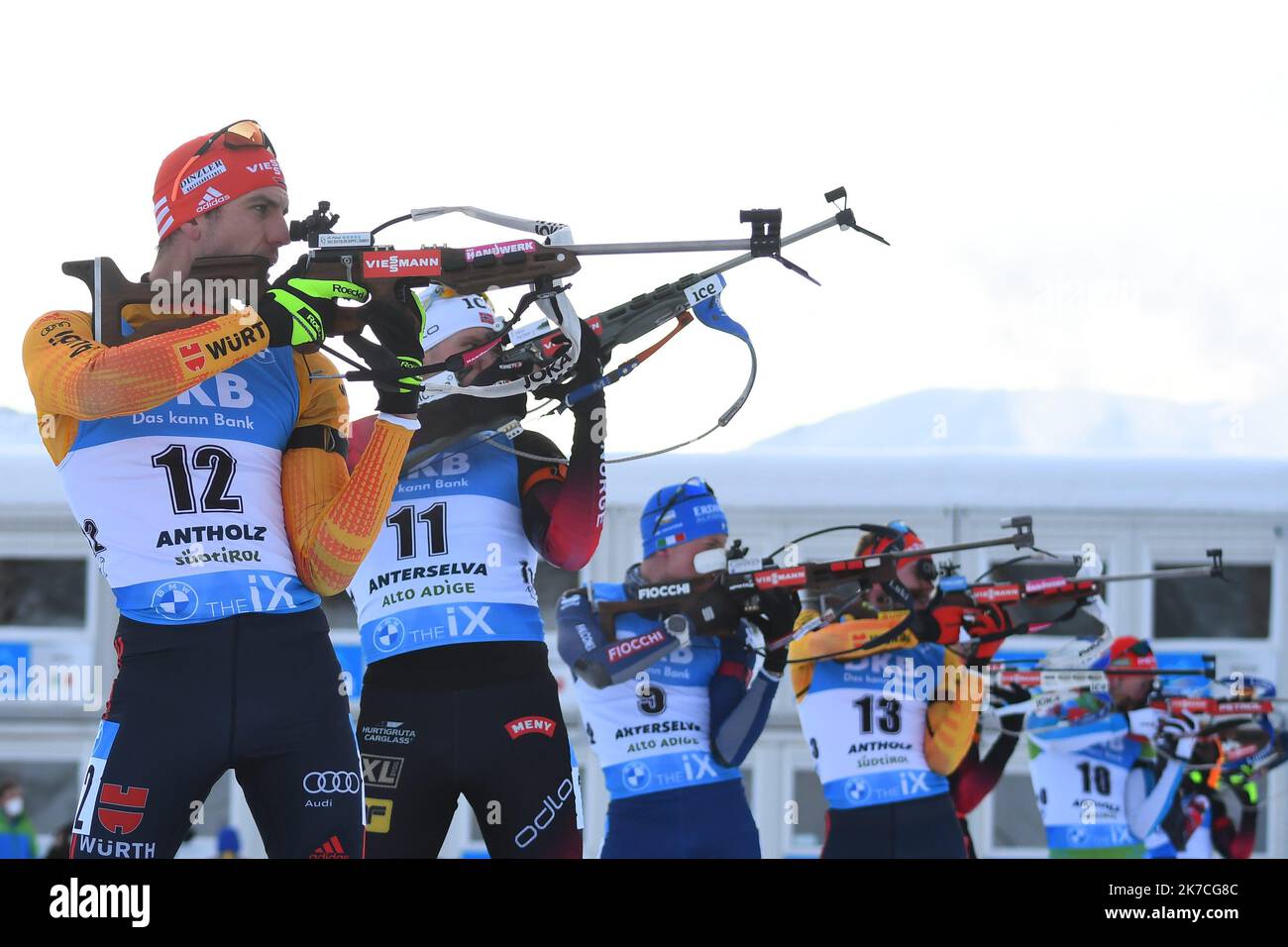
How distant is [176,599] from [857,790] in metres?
4.03

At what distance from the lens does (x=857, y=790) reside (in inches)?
255

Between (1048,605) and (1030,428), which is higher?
(1030,428)

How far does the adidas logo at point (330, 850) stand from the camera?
10.0ft

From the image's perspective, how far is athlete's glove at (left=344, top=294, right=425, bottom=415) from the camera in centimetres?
323

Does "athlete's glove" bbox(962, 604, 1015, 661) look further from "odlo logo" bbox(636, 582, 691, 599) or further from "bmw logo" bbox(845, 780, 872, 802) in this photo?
"odlo logo" bbox(636, 582, 691, 599)

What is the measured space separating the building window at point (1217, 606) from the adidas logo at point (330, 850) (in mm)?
9122

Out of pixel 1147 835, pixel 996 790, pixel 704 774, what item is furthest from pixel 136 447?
pixel 996 790

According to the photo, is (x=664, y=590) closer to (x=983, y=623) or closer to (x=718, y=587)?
(x=718, y=587)

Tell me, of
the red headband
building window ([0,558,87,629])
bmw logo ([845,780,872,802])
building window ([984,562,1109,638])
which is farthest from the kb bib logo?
building window ([0,558,87,629])

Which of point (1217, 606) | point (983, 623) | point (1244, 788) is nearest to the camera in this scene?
point (983, 623)

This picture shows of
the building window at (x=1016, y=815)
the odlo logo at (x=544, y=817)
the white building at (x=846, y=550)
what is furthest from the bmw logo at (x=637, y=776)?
the building window at (x=1016, y=815)

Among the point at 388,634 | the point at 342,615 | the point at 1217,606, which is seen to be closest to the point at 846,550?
the point at 1217,606

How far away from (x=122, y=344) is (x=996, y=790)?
917 cm
